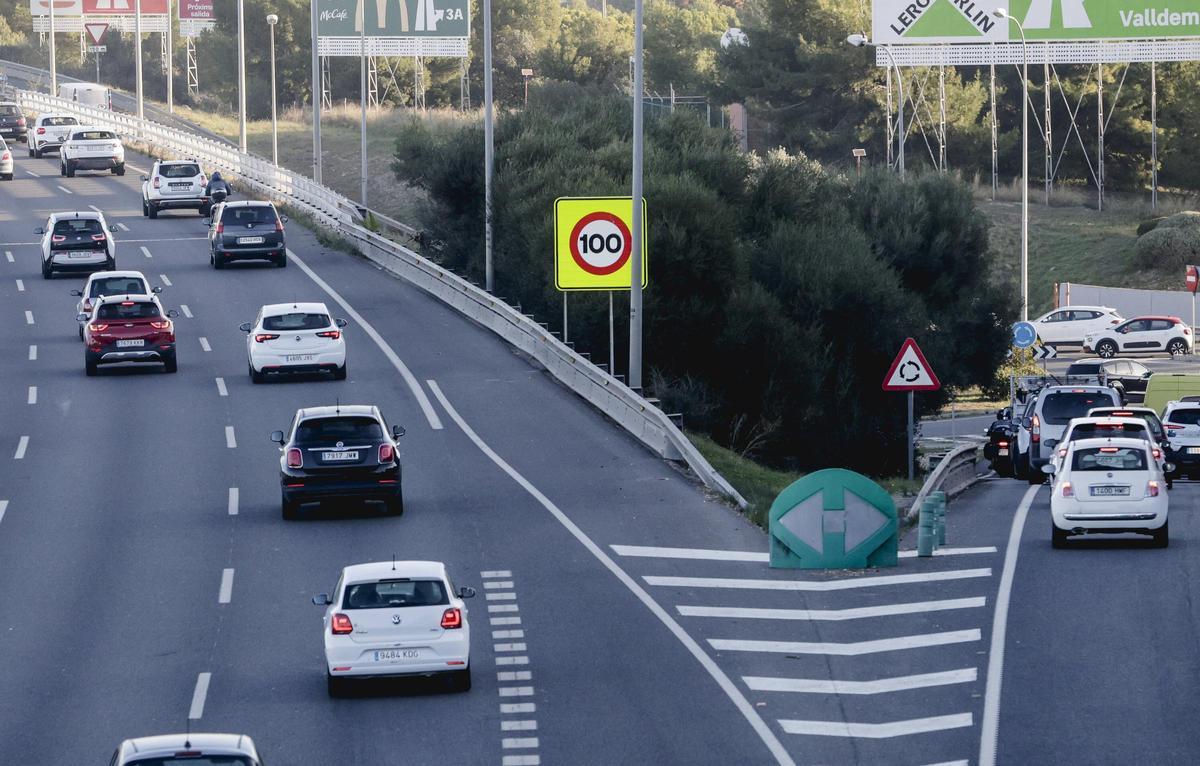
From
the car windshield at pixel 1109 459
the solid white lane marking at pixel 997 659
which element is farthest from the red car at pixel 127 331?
the car windshield at pixel 1109 459

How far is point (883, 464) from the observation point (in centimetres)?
5075

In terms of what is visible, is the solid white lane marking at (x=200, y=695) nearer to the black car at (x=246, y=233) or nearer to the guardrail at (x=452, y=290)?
the guardrail at (x=452, y=290)

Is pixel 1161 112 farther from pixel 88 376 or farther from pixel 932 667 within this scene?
pixel 932 667

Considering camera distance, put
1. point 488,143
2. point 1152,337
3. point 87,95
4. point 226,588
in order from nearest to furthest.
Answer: point 226,588, point 488,143, point 1152,337, point 87,95

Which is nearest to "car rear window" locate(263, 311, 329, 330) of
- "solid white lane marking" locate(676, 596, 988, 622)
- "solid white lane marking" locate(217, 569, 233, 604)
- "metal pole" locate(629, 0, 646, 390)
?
"metal pole" locate(629, 0, 646, 390)

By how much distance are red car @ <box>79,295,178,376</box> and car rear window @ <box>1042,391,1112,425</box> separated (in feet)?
57.3

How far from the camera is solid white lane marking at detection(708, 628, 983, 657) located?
20.0m

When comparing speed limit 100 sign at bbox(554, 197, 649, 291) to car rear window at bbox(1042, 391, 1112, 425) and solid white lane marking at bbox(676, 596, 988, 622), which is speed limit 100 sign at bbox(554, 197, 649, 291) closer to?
car rear window at bbox(1042, 391, 1112, 425)

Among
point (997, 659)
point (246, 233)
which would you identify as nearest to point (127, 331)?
point (246, 233)

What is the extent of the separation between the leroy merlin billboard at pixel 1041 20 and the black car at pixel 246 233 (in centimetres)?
2987

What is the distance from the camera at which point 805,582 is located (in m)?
23.7

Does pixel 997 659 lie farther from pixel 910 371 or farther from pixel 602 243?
pixel 602 243

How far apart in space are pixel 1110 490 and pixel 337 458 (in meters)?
10.3

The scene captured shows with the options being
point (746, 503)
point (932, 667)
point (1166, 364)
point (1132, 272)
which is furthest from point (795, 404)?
point (1132, 272)
